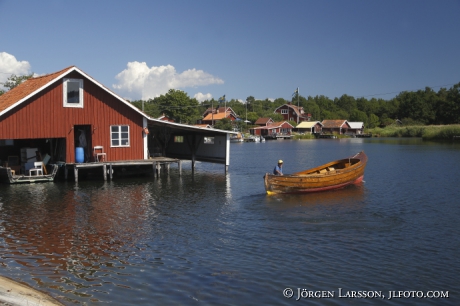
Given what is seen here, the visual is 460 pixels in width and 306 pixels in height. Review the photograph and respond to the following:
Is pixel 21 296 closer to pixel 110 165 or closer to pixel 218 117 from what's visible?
pixel 110 165

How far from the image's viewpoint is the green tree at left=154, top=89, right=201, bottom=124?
107 metres

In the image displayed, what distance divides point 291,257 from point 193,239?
3.59m

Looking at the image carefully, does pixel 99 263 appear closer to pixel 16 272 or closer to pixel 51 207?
pixel 16 272

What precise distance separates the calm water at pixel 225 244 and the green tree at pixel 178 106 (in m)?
81.3

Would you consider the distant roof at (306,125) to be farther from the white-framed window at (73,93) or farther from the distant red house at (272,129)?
the white-framed window at (73,93)

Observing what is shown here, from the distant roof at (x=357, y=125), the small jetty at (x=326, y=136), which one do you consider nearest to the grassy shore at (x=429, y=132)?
the distant roof at (x=357, y=125)

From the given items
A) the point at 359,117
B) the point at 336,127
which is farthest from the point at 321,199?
the point at 359,117

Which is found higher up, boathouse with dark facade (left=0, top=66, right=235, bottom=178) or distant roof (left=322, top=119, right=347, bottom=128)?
distant roof (left=322, top=119, right=347, bottom=128)

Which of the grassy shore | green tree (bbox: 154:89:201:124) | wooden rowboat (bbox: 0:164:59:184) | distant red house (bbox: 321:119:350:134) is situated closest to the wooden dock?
wooden rowboat (bbox: 0:164:59:184)

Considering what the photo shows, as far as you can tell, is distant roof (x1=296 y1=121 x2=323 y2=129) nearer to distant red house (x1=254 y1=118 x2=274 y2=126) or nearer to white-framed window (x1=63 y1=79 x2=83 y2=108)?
distant red house (x1=254 y1=118 x2=274 y2=126)

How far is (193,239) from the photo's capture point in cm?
1521

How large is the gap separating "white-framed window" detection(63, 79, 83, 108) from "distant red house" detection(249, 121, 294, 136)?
88.6 metres

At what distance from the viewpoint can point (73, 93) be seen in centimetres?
2850

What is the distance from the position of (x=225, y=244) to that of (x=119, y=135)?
58.1ft
